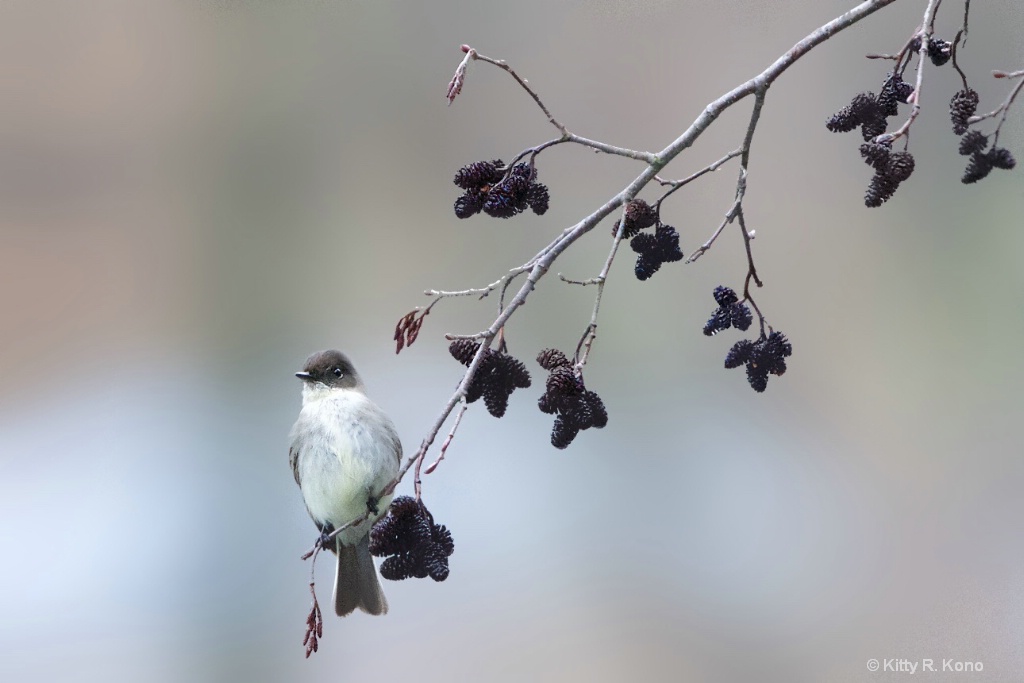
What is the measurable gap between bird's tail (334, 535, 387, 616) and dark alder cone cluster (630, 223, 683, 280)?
0.80 meters

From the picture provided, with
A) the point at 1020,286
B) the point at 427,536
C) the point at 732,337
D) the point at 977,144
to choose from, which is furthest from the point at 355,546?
the point at 1020,286

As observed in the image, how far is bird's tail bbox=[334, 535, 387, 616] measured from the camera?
4.63ft

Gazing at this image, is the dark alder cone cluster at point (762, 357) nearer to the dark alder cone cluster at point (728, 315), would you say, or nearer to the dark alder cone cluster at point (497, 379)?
the dark alder cone cluster at point (728, 315)

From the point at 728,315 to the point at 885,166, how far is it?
150 mm

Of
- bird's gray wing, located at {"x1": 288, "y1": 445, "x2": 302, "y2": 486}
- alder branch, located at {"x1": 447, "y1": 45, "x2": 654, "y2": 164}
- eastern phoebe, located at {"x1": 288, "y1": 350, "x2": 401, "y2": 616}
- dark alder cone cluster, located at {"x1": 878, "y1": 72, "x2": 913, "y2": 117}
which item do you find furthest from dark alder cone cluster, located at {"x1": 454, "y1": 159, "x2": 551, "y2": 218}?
bird's gray wing, located at {"x1": 288, "y1": 445, "x2": 302, "y2": 486}

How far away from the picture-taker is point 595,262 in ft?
7.59

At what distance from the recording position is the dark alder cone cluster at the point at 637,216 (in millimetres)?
721

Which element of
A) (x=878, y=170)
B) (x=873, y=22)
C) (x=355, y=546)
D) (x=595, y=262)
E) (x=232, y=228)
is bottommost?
(x=355, y=546)

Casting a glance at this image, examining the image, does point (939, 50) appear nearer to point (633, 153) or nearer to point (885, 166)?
point (885, 166)

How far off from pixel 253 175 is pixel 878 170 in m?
2.32

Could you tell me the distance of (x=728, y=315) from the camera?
0.75 meters

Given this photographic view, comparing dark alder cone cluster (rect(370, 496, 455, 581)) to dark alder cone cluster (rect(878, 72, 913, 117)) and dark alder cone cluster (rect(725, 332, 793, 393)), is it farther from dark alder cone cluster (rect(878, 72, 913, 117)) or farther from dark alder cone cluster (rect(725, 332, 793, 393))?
dark alder cone cluster (rect(878, 72, 913, 117))

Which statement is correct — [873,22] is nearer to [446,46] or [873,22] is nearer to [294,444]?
[446,46]

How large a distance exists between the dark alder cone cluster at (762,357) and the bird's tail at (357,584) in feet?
2.66
